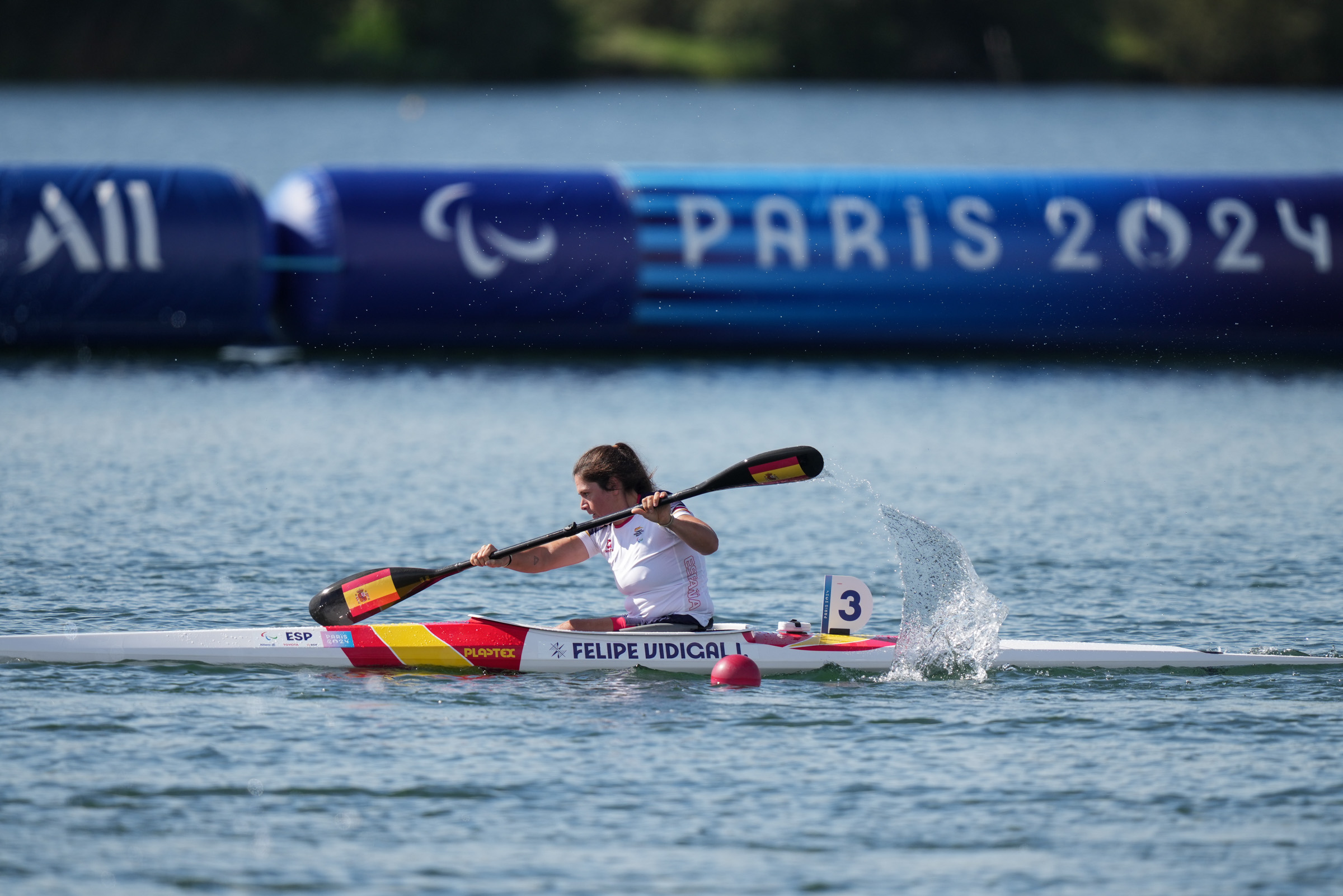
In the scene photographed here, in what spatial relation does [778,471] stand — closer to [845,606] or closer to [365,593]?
[845,606]

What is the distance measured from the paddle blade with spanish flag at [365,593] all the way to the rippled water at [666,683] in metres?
0.43

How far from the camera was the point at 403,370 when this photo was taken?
2078 centimetres

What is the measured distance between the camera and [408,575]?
9852mm

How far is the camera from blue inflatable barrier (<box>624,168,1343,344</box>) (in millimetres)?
20641

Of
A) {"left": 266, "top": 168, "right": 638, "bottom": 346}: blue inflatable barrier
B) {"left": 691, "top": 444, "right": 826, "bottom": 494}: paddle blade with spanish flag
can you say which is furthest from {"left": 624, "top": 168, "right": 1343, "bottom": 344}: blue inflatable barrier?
{"left": 691, "top": 444, "right": 826, "bottom": 494}: paddle blade with spanish flag

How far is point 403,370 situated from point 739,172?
4402 millimetres

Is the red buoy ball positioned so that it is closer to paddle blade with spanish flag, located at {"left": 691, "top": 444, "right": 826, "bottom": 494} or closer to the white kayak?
the white kayak

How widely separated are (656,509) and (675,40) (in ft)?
231

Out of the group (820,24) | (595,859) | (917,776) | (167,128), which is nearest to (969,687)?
(917,776)

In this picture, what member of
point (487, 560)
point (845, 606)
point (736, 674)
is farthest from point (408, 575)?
point (845, 606)

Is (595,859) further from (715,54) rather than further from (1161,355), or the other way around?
(715,54)

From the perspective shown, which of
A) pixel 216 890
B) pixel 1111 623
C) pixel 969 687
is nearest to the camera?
pixel 216 890

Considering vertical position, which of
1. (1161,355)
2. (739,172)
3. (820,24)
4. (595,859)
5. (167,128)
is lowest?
(595,859)

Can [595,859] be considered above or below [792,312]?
below
